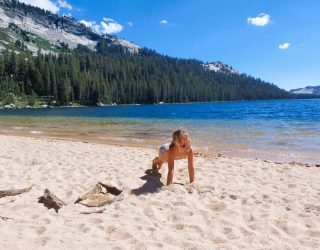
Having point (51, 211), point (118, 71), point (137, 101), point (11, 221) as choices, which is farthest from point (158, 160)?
point (118, 71)

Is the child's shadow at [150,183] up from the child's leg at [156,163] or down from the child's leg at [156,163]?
down

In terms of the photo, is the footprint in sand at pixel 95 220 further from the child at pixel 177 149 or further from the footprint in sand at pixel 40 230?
the child at pixel 177 149

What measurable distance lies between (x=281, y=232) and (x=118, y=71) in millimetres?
195454

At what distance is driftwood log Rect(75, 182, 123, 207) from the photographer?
751 centimetres

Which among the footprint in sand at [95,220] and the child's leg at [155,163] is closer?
the footprint in sand at [95,220]

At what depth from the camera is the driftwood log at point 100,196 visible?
7.51 meters

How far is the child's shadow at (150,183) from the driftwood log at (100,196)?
53 cm

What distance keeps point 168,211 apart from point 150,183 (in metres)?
2.39

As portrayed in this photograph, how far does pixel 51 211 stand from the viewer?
7.11m

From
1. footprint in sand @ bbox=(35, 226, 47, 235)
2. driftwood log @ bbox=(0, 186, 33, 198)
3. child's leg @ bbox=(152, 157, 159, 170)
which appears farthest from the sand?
child's leg @ bbox=(152, 157, 159, 170)

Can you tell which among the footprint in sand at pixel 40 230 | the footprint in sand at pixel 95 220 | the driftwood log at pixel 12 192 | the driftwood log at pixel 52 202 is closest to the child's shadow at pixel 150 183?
the driftwood log at pixel 52 202

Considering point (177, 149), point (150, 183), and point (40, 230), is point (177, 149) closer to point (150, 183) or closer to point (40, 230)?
point (150, 183)

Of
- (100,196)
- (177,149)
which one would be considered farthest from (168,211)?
(177,149)

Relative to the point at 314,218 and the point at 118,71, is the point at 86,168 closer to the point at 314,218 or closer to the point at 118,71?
the point at 314,218
